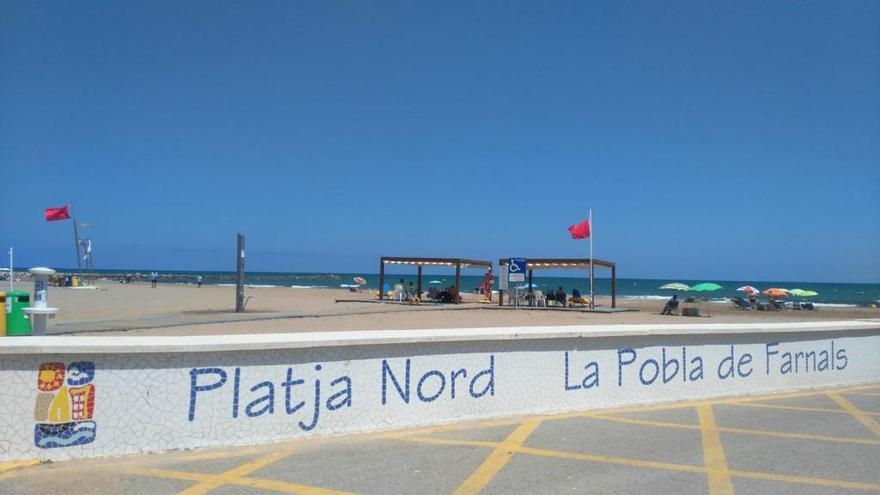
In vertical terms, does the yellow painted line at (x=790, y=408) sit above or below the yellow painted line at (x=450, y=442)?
below

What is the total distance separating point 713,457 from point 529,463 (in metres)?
1.59

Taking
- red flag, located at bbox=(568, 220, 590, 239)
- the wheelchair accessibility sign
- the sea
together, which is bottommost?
the sea

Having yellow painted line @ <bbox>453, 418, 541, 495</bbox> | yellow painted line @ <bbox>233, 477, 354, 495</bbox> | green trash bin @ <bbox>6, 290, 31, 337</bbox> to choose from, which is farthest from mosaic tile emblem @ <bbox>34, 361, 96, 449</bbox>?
green trash bin @ <bbox>6, 290, 31, 337</bbox>

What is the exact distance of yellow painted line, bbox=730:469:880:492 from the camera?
16.0 feet

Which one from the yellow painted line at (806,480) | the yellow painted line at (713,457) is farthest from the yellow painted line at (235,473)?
the yellow painted line at (806,480)

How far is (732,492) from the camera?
4.68 m

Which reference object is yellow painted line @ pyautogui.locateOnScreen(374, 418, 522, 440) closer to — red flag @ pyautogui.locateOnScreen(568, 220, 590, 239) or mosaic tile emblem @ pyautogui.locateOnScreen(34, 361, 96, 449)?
mosaic tile emblem @ pyautogui.locateOnScreen(34, 361, 96, 449)

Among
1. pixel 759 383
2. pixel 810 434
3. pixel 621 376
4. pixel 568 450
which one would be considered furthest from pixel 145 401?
pixel 759 383

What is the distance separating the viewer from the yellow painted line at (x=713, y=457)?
4809mm

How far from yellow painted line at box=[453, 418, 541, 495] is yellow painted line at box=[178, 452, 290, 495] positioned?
60.6 inches

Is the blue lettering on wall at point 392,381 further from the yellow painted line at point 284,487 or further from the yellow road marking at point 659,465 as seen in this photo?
the yellow painted line at point 284,487

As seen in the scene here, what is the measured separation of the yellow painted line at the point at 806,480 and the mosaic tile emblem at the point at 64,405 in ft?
16.1

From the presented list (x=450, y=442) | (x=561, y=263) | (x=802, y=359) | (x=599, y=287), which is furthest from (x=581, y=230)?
(x=599, y=287)

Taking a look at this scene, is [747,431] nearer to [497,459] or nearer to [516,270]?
[497,459]
